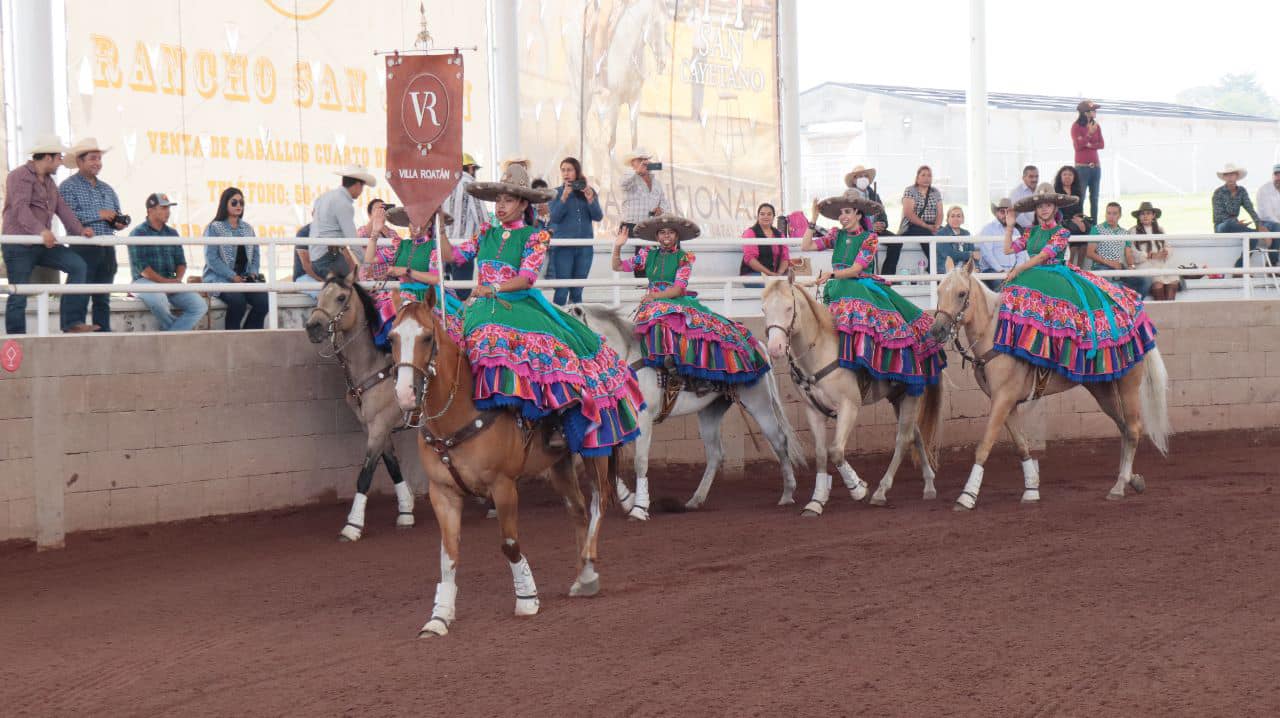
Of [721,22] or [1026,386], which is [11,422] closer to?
[1026,386]

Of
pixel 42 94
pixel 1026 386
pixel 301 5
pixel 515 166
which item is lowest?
pixel 1026 386

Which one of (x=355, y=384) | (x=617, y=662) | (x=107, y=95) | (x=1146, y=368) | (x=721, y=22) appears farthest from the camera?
(x=721, y=22)

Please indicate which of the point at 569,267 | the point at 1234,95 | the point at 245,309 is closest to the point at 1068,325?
the point at 569,267

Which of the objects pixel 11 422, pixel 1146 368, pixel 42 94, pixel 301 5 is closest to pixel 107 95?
pixel 42 94

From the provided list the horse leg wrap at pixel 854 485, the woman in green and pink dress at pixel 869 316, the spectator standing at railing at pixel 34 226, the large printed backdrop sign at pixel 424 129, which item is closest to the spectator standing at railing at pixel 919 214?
the woman in green and pink dress at pixel 869 316

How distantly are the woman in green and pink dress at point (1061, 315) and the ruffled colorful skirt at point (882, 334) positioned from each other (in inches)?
29.3

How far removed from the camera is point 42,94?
46.5 ft

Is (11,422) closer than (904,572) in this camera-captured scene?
No

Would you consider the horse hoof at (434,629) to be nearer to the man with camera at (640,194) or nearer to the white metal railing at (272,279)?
the white metal railing at (272,279)

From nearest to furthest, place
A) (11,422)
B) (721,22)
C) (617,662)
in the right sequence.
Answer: (617,662), (11,422), (721,22)

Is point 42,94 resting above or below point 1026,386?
above

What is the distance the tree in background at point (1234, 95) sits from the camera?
257 ft

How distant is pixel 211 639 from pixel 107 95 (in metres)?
8.27

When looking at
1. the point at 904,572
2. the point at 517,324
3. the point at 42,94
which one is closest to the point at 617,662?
the point at 517,324
